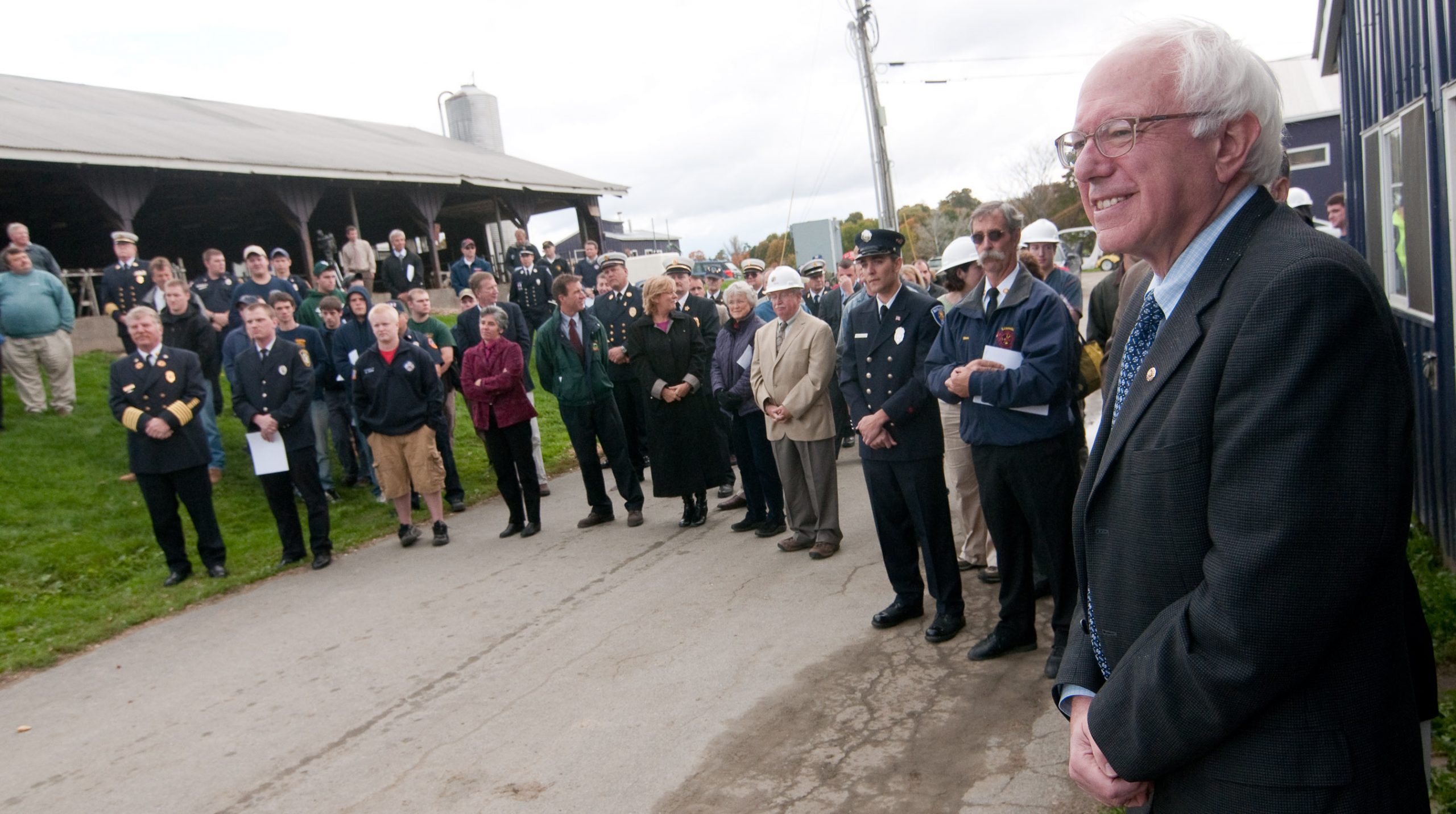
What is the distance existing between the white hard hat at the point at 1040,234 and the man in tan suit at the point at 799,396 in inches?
59.8

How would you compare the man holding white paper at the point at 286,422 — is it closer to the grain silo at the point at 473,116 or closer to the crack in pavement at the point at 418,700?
the crack in pavement at the point at 418,700

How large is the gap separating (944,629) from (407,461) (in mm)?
5334

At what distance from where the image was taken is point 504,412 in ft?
28.7

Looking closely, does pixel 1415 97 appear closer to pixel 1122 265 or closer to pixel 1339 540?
pixel 1122 265

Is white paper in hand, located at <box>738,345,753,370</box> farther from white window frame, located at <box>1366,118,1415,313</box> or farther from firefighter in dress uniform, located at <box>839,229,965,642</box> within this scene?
white window frame, located at <box>1366,118,1415,313</box>

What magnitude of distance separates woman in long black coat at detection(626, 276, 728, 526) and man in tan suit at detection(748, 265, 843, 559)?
132 cm

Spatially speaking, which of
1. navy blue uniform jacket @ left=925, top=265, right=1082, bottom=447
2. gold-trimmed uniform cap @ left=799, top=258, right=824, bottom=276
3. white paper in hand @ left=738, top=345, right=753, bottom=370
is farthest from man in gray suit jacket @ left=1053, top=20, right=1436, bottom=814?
gold-trimmed uniform cap @ left=799, top=258, right=824, bottom=276

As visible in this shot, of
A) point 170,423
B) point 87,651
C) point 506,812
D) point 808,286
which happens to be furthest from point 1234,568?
point 808,286

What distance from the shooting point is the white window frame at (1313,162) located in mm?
24266

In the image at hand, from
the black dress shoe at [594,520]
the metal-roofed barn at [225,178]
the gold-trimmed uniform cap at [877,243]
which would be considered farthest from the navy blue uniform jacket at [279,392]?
the metal-roofed barn at [225,178]

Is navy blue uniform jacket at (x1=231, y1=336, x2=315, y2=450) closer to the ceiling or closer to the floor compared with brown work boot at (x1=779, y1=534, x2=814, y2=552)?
closer to the ceiling

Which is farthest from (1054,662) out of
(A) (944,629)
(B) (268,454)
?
(B) (268,454)

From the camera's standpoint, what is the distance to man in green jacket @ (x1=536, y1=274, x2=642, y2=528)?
28.9 ft

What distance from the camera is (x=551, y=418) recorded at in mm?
14320
